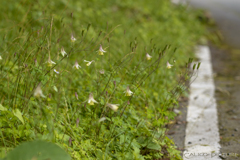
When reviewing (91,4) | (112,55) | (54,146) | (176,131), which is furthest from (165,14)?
(54,146)

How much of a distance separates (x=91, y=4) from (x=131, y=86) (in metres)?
4.32

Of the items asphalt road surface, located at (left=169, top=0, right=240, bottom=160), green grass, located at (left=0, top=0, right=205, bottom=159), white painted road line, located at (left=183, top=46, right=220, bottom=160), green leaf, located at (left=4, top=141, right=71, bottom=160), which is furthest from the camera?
asphalt road surface, located at (left=169, top=0, right=240, bottom=160)

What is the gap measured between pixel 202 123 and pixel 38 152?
5.63 ft

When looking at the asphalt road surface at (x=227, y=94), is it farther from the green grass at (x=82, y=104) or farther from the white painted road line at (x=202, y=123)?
the green grass at (x=82, y=104)

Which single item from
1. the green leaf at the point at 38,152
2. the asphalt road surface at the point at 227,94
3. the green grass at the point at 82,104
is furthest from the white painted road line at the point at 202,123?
the green leaf at the point at 38,152

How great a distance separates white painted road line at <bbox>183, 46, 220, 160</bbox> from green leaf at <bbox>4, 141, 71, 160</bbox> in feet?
3.38

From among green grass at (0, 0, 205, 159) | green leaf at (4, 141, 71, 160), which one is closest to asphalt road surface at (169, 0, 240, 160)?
green grass at (0, 0, 205, 159)

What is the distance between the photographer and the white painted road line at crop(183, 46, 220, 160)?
2.26 m

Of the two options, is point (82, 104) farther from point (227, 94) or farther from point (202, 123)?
point (227, 94)

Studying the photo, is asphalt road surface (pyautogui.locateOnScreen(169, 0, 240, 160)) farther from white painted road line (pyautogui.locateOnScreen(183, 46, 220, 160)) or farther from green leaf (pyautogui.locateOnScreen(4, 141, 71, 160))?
green leaf (pyautogui.locateOnScreen(4, 141, 71, 160))

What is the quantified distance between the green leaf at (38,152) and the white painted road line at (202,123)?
1.03 meters

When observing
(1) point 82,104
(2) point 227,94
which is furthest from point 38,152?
(2) point 227,94

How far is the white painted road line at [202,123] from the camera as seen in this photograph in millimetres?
2256

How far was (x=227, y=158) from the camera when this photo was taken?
2.13m
